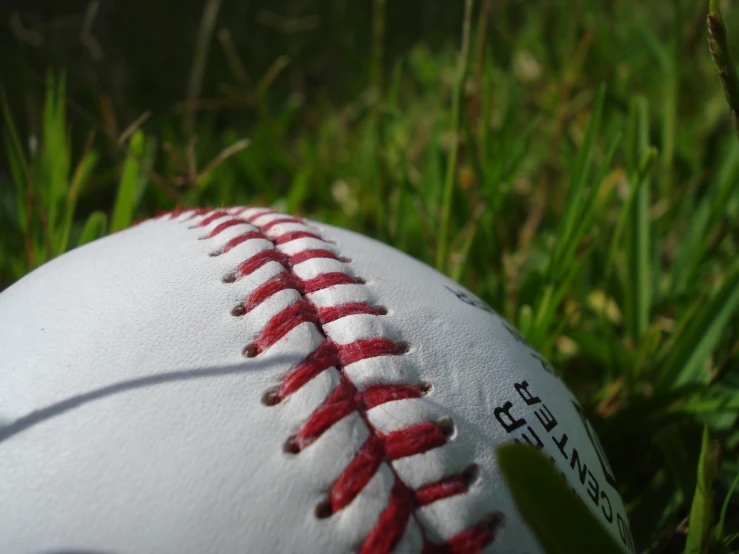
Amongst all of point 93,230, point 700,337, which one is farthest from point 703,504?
point 93,230

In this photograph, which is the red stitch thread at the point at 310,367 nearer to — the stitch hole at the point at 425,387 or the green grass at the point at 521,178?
the stitch hole at the point at 425,387

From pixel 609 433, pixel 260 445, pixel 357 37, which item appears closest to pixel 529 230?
pixel 609 433

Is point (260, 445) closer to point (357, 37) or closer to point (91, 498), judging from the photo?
point (91, 498)

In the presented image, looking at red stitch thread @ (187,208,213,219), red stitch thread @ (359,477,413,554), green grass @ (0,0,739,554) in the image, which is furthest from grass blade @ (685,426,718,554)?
red stitch thread @ (187,208,213,219)

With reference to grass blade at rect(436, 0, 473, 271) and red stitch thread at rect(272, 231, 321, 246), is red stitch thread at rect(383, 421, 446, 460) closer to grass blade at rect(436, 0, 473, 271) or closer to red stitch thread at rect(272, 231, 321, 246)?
red stitch thread at rect(272, 231, 321, 246)

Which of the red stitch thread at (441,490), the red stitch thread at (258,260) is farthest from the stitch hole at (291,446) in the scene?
the red stitch thread at (258,260)

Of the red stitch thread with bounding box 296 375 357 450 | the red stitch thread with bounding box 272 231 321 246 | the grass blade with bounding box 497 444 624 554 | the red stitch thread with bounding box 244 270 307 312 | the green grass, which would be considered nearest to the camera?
the grass blade with bounding box 497 444 624 554
